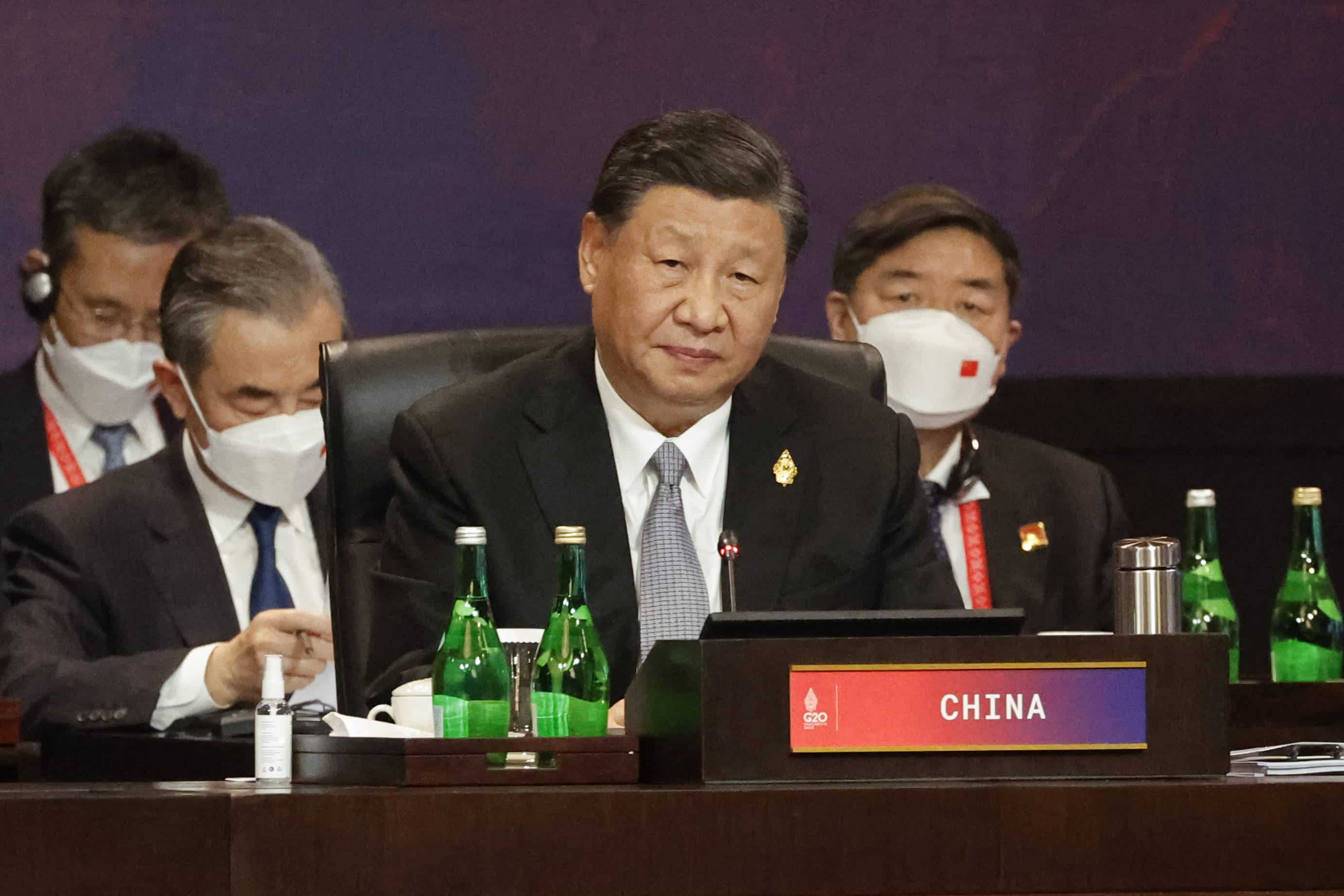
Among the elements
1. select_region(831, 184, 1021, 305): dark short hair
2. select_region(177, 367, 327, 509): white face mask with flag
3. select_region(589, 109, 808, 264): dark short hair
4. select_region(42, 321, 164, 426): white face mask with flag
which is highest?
select_region(831, 184, 1021, 305): dark short hair

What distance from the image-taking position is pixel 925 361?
10.6 ft

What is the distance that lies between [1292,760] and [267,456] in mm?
2049

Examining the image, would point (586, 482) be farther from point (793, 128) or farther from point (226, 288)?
point (793, 128)

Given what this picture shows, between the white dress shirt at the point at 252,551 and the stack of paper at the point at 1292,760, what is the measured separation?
1895mm

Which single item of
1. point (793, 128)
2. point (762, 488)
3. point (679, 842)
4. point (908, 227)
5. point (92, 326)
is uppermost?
point (793, 128)

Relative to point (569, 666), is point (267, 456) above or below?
above

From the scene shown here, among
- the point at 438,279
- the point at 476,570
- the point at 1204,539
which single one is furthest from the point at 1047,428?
the point at 476,570

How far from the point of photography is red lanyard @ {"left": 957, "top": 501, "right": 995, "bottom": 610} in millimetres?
3086

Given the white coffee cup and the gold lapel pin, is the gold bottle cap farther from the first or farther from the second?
the gold lapel pin

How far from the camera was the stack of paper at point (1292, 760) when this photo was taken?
4.05 feet

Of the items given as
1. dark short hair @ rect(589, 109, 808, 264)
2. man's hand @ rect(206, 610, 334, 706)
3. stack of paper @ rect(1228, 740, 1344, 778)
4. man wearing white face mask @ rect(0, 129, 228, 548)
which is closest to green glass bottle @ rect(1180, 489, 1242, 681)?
dark short hair @ rect(589, 109, 808, 264)

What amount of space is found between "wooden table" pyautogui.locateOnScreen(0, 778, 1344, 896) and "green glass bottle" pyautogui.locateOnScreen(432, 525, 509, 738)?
0.26m

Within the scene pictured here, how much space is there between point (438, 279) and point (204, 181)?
431mm

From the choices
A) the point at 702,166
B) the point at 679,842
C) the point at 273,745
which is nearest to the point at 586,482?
the point at 702,166
